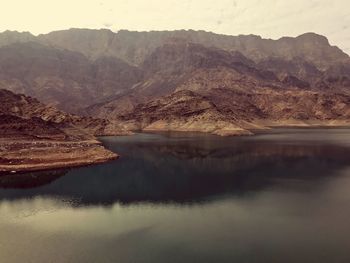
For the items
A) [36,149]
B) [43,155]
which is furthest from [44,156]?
[36,149]

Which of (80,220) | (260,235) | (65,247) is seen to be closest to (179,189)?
(80,220)

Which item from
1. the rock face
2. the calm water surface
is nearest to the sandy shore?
the rock face

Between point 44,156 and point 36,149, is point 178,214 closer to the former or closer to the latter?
point 44,156

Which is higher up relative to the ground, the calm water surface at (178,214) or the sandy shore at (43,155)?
the sandy shore at (43,155)

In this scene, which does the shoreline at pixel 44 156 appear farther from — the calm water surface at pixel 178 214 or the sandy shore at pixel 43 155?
the calm water surface at pixel 178 214

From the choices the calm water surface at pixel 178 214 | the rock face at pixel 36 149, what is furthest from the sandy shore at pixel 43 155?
the calm water surface at pixel 178 214

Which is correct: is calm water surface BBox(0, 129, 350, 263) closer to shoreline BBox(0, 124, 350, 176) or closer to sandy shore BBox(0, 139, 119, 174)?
Answer: shoreline BBox(0, 124, 350, 176)

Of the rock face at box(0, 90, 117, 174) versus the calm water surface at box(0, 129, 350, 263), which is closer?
the calm water surface at box(0, 129, 350, 263)

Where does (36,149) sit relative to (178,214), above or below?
above
